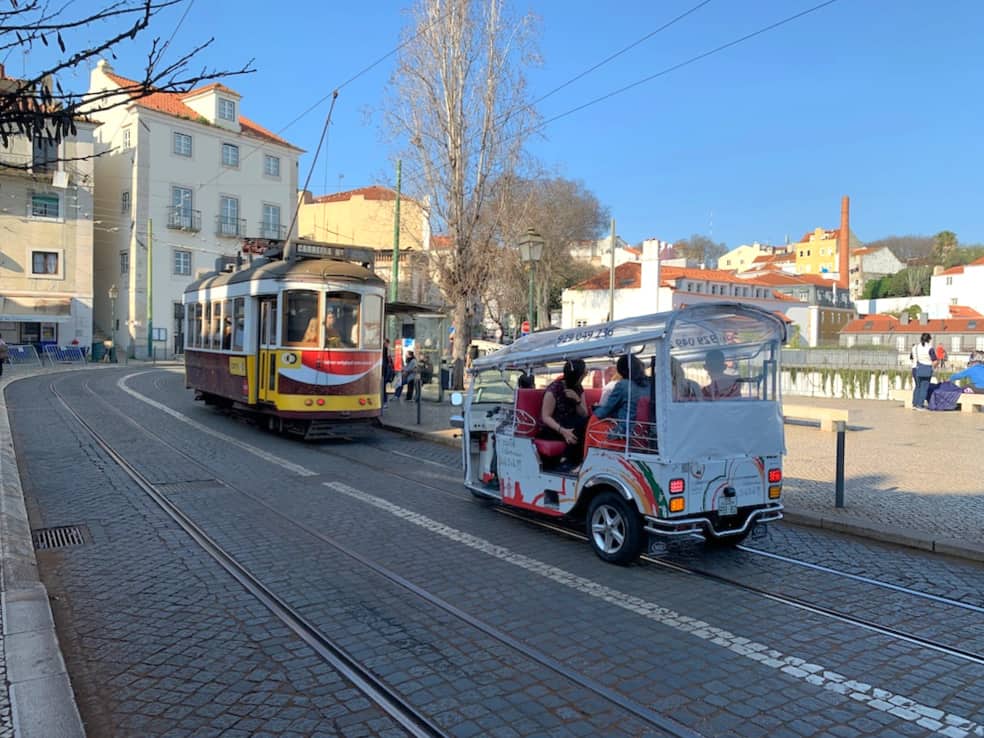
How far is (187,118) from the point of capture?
47375 mm

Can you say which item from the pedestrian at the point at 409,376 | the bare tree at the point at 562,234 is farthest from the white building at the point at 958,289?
the pedestrian at the point at 409,376

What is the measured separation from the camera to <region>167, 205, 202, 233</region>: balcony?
47.2m

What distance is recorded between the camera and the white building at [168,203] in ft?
151

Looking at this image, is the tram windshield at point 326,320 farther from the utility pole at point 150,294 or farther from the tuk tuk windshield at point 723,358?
the utility pole at point 150,294

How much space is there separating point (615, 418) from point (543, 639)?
234 centimetres

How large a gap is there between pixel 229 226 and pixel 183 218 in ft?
11.0

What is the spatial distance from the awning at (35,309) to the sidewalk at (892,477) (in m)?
32.9

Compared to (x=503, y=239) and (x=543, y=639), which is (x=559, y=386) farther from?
(x=503, y=239)

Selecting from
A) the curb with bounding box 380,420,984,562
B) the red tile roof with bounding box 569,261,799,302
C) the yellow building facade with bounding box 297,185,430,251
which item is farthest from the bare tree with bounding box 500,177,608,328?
the curb with bounding box 380,420,984,562

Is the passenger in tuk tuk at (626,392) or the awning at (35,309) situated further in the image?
the awning at (35,309)

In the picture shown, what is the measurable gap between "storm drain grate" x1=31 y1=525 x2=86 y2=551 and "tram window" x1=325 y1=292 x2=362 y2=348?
660cm

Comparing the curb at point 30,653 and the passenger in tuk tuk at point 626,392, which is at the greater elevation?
the passenger in tuk tuk at point 626,392

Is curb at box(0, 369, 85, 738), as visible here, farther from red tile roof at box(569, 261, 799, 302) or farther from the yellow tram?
red tile roof at box(569, 261, 799, 302)

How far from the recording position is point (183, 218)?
47781 mm
